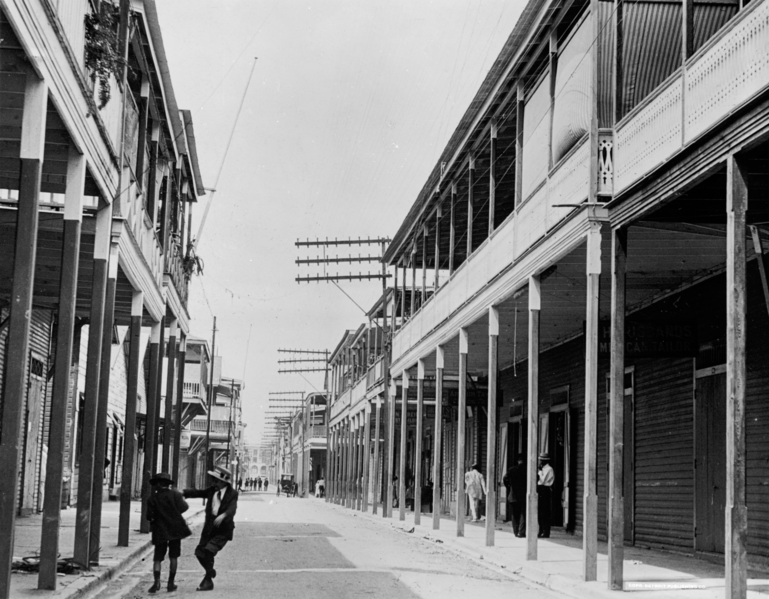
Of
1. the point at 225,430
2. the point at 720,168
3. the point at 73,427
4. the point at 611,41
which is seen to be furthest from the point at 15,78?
the point at 225,430

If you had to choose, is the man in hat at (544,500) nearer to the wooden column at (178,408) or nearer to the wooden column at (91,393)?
the wooden column at (178,408)

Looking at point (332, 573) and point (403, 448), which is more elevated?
point (403, 448)

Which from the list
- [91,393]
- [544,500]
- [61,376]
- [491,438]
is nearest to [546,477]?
[544,500]

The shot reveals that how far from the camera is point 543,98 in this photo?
17219 mm

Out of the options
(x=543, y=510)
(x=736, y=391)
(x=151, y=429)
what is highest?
(x=736, y=391)

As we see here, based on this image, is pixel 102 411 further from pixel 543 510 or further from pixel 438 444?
pixel 438 444

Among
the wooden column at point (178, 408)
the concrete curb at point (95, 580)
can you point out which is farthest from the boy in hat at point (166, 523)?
the wooden column at point (178, 408)

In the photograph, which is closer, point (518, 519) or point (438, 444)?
point (518, 519)

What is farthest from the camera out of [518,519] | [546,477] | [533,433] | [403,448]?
[403,448]

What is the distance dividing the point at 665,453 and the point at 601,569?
4.54 m

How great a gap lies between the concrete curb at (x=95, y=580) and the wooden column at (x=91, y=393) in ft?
1.06

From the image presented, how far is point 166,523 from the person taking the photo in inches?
466

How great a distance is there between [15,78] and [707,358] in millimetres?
11259

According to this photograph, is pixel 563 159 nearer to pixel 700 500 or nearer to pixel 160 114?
pixel 700 500
